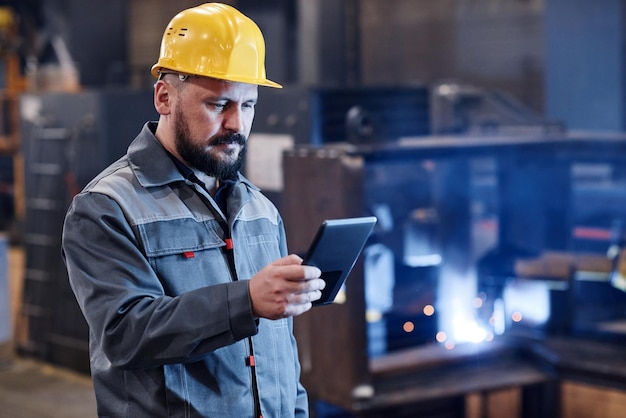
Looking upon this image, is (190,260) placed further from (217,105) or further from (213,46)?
(213,46)

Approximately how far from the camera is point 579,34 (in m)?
6.29

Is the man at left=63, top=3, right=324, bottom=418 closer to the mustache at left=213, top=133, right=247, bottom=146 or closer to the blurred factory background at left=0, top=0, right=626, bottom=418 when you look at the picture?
the mustache at left=213, top=133, right=247, bottom=146

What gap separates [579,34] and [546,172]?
8.48 ft

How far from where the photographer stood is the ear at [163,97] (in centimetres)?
191

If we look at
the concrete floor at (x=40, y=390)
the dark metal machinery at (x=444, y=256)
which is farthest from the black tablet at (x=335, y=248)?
the concrete floor at (x=40, y=390)

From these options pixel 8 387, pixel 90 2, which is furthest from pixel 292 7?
pixel 8 387

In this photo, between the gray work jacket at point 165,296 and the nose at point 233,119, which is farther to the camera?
the nose at point 233,119

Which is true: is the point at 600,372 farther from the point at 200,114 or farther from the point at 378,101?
the point at 200,114

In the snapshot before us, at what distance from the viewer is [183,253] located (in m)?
1.84

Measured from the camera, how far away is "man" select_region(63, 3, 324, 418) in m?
1.68

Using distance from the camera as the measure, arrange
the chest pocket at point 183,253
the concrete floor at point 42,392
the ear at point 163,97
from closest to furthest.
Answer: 1. the chest pocket at point 183,253
2. the ear at point 163,97
3. the concrete floor at point 42,392

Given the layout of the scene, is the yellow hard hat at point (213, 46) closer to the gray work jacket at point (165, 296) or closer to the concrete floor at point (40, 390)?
the gray work jacket at point (165, 296)

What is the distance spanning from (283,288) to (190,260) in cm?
30

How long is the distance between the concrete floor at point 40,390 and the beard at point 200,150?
12.2 feet
